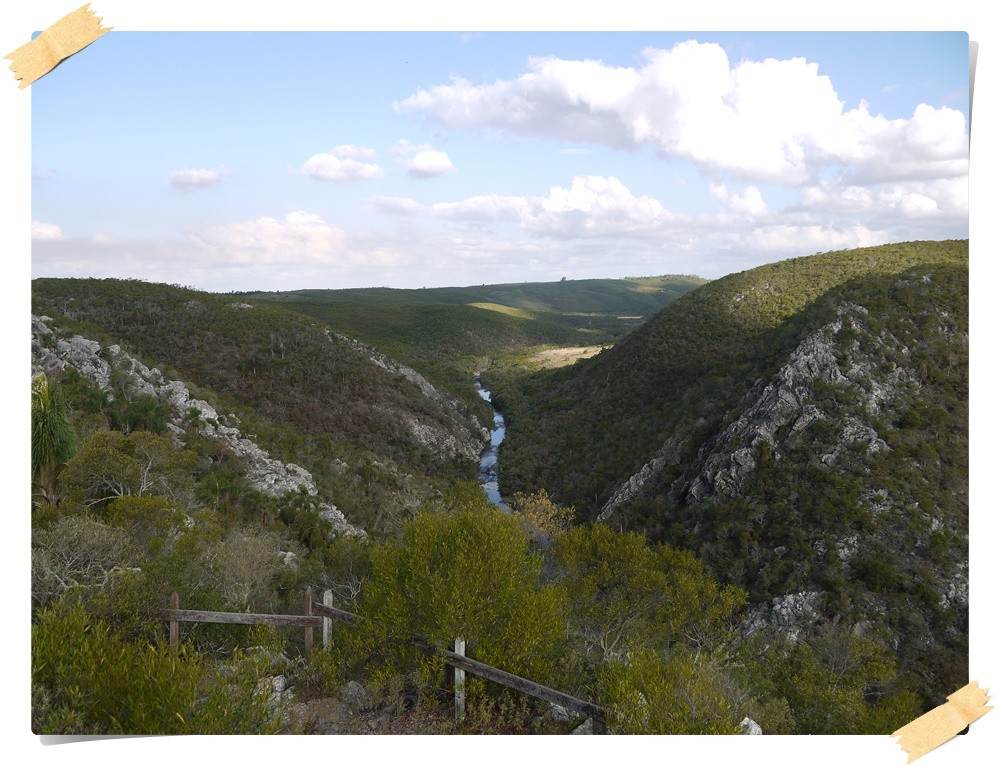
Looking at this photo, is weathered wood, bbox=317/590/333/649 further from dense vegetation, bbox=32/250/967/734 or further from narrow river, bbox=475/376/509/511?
narrow river, bbox=475/376/509/511

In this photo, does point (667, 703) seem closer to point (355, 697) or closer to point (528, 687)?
point (528, 687)

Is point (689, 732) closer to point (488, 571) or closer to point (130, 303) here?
point (488, 571)

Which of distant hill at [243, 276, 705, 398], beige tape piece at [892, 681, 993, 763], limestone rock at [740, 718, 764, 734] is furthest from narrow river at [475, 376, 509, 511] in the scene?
beige tape piece at [892, 681, 993, 763]

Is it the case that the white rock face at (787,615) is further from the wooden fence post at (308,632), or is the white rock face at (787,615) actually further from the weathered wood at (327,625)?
the wooden fence post at (308,632)

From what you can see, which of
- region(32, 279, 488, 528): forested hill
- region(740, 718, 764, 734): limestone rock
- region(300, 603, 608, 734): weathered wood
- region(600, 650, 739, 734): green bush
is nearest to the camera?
region(600, 650, 739, 734): green bush

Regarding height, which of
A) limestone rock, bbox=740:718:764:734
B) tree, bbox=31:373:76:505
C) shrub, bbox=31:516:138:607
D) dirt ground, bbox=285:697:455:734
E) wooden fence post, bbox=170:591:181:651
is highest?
tree, bbox=31:373:76:505

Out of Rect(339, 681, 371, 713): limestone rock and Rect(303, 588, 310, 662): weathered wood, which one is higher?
Rect(303, 588, 310, 662): weathered wood

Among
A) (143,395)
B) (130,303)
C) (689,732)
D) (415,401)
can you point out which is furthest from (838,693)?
(130,303)

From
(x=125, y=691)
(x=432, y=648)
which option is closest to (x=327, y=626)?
(x=432, y=648)

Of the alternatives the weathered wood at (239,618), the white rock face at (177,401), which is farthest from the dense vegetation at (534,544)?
the white rock face at (177,401)
